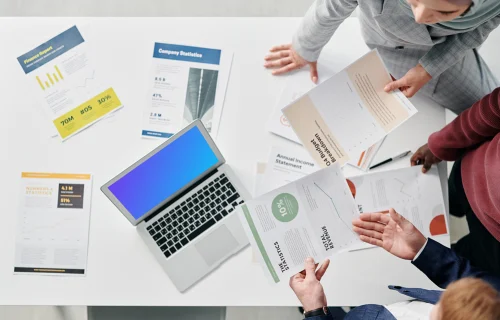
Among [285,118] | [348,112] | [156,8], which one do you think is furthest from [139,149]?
[156,8]

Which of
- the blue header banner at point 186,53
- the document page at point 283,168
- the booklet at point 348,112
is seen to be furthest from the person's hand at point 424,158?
the blue header banner at point 186,53

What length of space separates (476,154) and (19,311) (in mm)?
1810

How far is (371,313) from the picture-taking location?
1104mm

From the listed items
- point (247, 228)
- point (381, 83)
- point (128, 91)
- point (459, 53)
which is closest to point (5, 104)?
point (128, 91)

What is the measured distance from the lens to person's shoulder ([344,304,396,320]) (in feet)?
3.57

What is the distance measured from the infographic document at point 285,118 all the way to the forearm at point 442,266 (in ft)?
0.89

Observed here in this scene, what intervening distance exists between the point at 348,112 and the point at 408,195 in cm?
29

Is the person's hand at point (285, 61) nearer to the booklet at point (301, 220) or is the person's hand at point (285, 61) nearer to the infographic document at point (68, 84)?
the booklet at point (301, 220)

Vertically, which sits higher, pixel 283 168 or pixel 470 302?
pixel 283 168

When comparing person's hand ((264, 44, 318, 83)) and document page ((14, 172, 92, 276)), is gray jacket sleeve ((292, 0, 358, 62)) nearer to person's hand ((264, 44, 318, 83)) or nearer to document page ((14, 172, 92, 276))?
person's hand ((264, 44, 318, 83))

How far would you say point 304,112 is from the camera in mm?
1162

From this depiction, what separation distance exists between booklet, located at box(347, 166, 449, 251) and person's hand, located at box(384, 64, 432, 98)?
0.21m

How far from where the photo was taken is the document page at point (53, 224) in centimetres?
125

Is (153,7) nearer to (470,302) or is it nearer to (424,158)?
(424,158)
